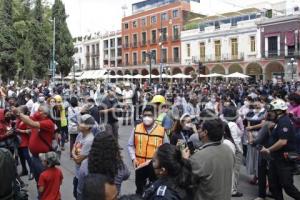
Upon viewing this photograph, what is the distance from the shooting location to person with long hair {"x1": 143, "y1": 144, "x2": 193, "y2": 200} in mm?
2799

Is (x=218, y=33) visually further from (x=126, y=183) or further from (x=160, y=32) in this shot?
(x=126, y=183)

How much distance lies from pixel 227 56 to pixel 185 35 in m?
7.80

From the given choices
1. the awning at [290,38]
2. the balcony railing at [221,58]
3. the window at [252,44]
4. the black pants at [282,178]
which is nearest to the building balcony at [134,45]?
the balcony railing at [221,58]

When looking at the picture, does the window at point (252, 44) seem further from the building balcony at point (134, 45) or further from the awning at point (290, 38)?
the building balcony at point (134, 45)

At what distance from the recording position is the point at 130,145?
5090mm

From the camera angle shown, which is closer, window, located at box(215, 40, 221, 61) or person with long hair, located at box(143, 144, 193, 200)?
person with long hair, located at box(143, 144, 193, 200)

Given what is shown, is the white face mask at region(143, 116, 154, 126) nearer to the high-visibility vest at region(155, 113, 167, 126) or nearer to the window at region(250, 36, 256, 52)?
the high-visibility vest at region(155, 113, 167, 126)

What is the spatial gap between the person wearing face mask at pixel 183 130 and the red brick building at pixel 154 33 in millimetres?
42634

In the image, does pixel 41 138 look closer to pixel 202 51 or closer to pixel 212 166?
pixel 212 166

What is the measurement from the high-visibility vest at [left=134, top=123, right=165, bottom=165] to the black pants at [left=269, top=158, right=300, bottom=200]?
5.69ft

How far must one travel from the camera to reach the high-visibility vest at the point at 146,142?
496cm

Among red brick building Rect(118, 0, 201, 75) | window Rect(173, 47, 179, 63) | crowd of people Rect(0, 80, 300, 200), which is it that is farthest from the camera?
red brick building Rect(118, 0, 201, 75)

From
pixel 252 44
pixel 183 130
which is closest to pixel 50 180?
pixel 183 130

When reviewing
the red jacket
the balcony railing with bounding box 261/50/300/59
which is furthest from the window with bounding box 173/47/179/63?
the red jacket
